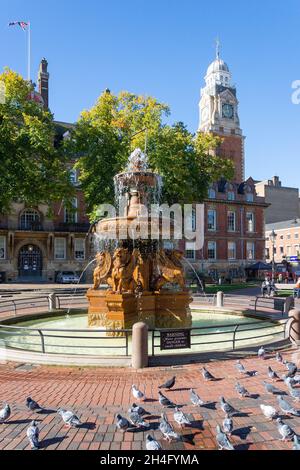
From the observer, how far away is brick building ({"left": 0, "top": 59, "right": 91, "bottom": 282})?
44.8 metres

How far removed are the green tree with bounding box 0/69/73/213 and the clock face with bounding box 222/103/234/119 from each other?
188ft

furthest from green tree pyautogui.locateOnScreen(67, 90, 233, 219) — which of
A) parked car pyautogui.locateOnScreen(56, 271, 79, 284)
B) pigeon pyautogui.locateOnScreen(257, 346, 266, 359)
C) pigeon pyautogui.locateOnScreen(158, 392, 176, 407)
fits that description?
pigeon pyautogui.locateOnScreen(158, 392, 176, 407)

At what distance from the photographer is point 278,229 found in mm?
78125

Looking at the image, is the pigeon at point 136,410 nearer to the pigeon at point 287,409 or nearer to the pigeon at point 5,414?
the pigeon at point 5,414

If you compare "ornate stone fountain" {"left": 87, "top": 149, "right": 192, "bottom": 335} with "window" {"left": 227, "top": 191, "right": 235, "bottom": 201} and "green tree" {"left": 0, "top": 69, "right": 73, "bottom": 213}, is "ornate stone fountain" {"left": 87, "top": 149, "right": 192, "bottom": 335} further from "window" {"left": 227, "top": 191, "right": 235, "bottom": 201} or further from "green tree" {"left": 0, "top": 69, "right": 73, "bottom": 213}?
"window" {"left": 227, "top": 191, "right": 235, "bottom": 201}

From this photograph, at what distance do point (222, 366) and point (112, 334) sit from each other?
15.2ft

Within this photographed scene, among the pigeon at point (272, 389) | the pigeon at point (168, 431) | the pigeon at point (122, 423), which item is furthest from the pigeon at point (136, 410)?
the pigeon at point (272, 389)

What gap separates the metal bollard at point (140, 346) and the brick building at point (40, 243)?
37.2 m

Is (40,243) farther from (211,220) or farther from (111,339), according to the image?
(111,339)

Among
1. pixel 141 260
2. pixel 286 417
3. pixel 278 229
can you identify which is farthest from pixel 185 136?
pixel 278 229

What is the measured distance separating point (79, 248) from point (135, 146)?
21738 millimetres

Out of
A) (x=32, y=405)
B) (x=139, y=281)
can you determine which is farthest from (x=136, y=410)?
(x=139, y=281)

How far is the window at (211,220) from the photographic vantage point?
186 ft
